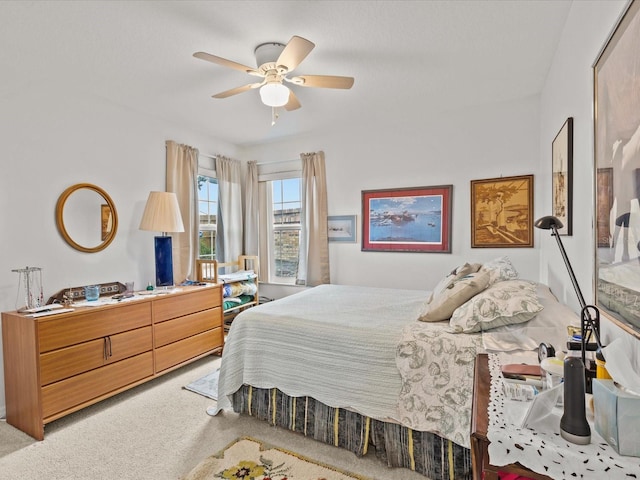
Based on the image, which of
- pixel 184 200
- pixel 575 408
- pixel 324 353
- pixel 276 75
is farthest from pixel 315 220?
pixel 575 408

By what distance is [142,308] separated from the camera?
2871 millimetres

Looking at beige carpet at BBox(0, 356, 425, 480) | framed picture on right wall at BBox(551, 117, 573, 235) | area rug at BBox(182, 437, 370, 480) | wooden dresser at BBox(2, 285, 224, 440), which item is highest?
framed picture on right wall at BBox(551, 117, 573, 235)

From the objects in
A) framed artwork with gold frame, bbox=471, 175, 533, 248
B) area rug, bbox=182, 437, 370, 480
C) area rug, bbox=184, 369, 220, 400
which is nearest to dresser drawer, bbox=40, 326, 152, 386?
area rug, bbox=184, 369, 220, 400

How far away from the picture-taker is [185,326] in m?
3.27

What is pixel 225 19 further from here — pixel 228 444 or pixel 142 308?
pixel 228 444

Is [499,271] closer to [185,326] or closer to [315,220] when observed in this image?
[315,220]

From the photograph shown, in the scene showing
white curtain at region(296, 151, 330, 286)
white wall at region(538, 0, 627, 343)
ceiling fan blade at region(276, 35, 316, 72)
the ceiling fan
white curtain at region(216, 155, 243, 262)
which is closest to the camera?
white wall at region(538, 0, 627, 343)

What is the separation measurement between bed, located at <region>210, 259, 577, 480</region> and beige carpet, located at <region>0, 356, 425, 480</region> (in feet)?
0.27

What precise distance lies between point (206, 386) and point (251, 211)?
2446 mm

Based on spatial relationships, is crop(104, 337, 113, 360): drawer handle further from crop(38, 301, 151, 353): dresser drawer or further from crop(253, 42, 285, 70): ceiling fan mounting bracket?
crop(253, 42, 285, 70): ceiling fan mounting bracket

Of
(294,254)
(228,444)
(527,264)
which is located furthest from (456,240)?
(228,444)

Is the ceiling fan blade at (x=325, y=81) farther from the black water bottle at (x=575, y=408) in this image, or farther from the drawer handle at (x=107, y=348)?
the drawer handle at (x=107, y=348)

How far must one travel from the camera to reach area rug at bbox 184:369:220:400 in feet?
9.17

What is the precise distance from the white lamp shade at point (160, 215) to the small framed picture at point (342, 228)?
5.87 ft
